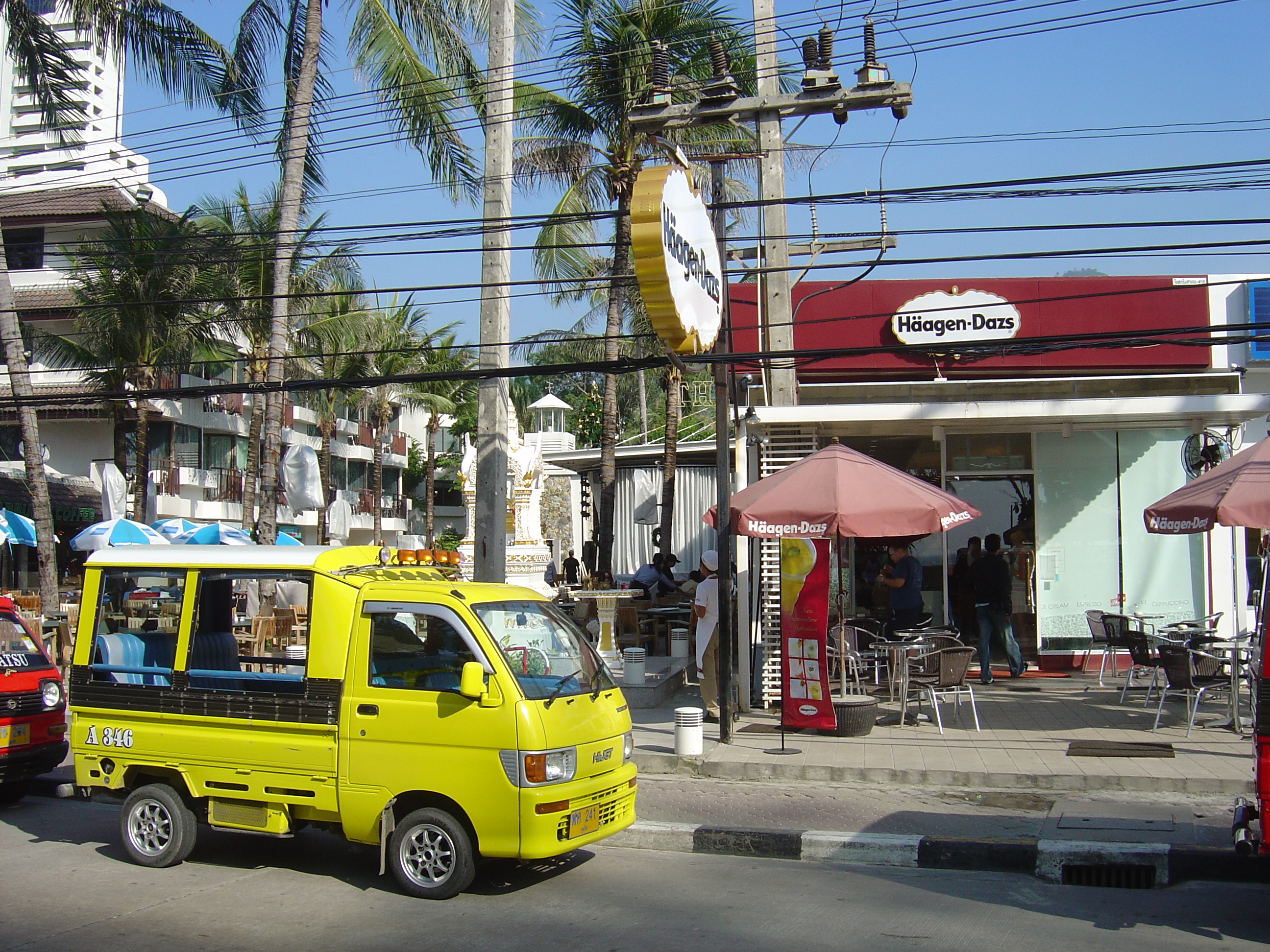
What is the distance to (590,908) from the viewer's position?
6.24 meters

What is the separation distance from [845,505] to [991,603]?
13.2 feet

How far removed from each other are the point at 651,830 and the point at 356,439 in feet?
154

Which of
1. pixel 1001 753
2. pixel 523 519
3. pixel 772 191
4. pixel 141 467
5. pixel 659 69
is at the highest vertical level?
pixel 659 69

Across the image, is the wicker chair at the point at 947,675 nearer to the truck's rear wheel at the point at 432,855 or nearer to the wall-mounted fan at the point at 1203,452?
the wall-mounted fan at the point at 1203,452

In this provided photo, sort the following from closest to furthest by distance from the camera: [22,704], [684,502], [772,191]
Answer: [22,704] < [772,191] < [684,502]

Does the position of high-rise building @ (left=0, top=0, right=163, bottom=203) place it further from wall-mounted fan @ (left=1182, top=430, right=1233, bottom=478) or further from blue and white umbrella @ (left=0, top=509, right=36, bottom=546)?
wall-mounted fan @ (left=1182, top=430, right=1233, bottom=478)

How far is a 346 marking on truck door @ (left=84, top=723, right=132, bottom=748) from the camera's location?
719 centimetres

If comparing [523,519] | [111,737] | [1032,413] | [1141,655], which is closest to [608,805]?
[111,737]

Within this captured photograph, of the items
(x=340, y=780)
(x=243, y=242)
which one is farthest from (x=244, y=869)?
(x=243, y=242)

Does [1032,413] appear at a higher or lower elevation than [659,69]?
lower

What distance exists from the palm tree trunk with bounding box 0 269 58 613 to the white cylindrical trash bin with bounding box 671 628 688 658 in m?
9.66

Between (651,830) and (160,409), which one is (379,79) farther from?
(160,409)

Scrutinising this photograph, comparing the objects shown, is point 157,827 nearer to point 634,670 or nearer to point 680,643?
point 634,670

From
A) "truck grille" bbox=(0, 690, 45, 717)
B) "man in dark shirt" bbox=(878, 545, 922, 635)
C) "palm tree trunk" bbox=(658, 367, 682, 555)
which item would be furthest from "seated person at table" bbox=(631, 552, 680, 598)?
"truck grille" bbox=(0, 690, 45, 717)
